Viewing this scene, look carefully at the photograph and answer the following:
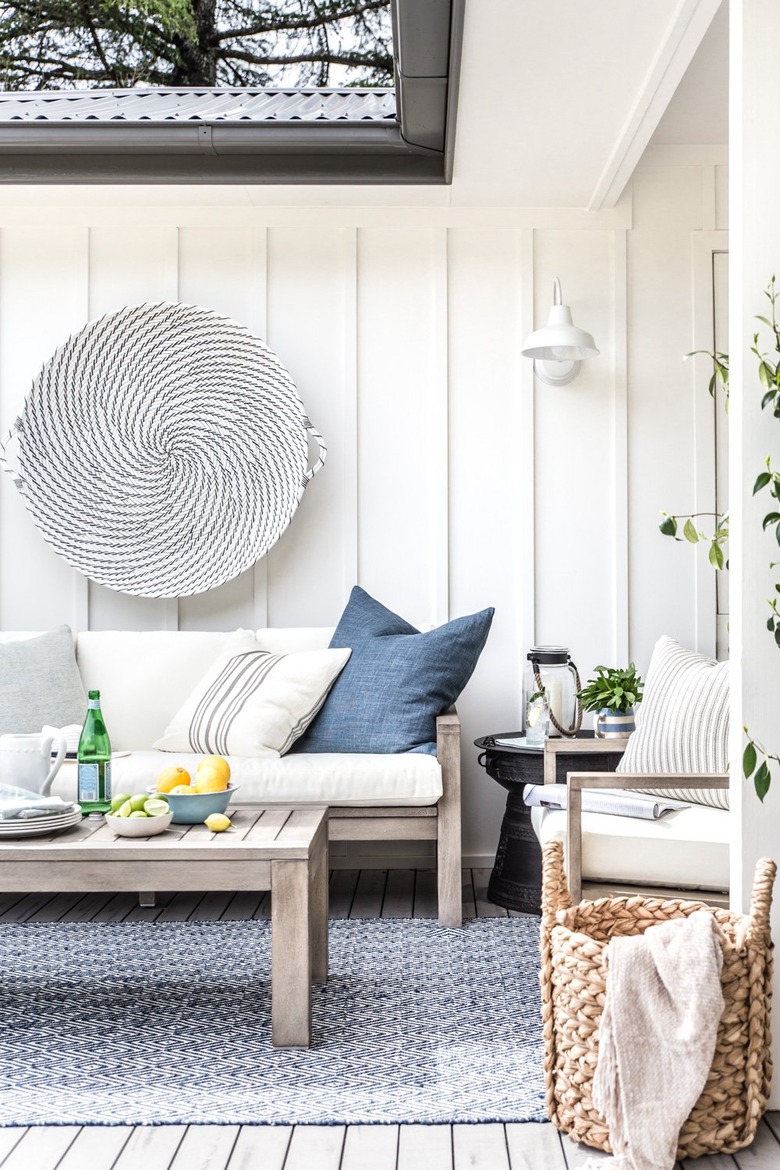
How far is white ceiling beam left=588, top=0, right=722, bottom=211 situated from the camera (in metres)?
2.72

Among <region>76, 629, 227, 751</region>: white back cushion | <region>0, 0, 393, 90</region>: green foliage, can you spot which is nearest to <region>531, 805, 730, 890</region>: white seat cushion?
<region>76, 629, 227, 751</region>: white back cushion

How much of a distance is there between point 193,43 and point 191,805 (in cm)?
318

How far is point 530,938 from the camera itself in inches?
125

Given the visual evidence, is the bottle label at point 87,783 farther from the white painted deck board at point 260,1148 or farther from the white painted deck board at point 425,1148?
the white painted deck board at point 425,1148

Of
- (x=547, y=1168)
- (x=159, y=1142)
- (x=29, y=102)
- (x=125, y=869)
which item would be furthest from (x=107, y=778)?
(x=29, y=102)

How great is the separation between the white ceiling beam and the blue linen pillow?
1578 millimetres

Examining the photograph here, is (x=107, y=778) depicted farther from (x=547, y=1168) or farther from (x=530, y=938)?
(x=547, y=1168)

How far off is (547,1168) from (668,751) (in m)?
1.28

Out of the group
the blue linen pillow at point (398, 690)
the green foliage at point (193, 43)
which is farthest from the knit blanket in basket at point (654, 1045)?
the green foliage at point (193, 43)

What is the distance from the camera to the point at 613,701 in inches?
136

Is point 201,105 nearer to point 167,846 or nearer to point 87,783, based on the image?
point 87,783

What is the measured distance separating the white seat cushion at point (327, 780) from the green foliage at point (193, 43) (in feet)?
9.02

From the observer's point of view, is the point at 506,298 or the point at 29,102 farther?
the point at 506,298

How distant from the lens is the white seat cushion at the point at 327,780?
128 inches
